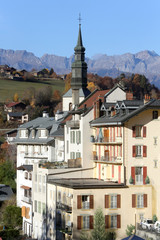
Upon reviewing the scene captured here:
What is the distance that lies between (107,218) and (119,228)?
1717 mm

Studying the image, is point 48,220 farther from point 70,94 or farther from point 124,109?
point 70,94

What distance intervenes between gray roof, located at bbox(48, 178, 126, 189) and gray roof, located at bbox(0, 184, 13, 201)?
2567 centimetres

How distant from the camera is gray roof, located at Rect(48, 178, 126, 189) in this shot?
6683 centimetres

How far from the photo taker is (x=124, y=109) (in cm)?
7175

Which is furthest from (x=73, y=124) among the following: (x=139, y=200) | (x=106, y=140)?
(x=139, y=200)

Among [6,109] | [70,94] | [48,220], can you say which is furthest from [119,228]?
[6,109]

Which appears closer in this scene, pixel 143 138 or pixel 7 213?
pixel 143 138

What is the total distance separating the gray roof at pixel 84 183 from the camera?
66831 mm

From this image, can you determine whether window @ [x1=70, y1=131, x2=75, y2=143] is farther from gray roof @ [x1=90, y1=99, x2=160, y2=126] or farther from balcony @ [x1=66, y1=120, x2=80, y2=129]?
gray roof @ [x1=90, y1=99, x2=160, y2=126]

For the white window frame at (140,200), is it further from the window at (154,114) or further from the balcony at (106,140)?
the window at (154,114)

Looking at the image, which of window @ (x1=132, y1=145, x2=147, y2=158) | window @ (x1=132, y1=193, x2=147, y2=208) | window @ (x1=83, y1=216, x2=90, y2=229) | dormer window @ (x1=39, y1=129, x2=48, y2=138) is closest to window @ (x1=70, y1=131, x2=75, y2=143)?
dormer window @ (x1=39, y1=129, x2=48, y2=138)

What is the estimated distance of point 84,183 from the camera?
68.6m

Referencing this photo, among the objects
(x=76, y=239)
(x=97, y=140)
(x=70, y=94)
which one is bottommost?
(x=76, y=239)

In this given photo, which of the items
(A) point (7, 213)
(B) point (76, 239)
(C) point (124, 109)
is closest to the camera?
(B) point (76, 239)
